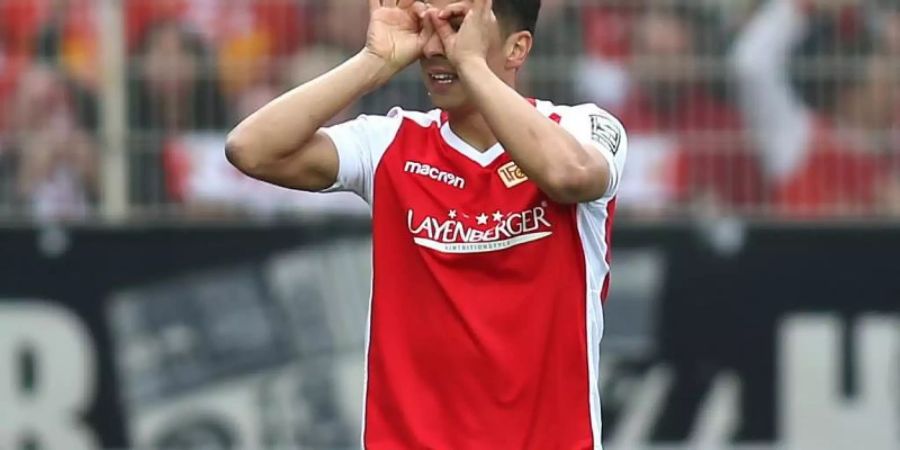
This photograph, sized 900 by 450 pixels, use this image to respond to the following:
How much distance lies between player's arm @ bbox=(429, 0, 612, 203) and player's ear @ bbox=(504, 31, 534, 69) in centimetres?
16

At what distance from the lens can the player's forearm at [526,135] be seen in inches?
199

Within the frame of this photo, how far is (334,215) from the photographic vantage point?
948 centimetres

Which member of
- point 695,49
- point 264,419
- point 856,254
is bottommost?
point 264,419

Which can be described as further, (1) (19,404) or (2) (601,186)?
(1) (19,404)

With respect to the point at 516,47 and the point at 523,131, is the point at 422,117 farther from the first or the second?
the point at 523,131

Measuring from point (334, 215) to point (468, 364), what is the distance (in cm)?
422

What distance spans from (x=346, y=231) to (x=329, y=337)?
1.57ft

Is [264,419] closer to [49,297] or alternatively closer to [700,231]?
[49,297]

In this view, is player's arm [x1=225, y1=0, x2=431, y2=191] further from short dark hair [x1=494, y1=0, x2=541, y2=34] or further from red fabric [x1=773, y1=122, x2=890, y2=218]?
red fabric [x1=773, y1=122, x2=890, y2=218]

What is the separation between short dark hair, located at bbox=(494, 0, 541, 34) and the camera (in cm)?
530

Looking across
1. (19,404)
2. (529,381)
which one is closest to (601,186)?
(529,381)

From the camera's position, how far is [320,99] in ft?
17.4

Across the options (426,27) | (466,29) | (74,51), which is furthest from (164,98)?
(466,29)

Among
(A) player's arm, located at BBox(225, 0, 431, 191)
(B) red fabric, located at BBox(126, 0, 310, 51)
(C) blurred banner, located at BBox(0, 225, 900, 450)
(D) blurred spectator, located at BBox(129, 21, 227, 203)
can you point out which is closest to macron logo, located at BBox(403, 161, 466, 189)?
(A) player's arm, located at BBox(225, 0, 431, 191)
